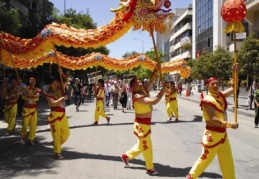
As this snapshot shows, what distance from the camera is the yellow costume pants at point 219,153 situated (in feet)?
18.2

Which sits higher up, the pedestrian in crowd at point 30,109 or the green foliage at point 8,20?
the green foliage at point 8,20

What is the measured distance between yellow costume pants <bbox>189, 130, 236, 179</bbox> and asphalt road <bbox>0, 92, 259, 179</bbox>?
1115mm

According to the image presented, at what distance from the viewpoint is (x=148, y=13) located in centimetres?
750

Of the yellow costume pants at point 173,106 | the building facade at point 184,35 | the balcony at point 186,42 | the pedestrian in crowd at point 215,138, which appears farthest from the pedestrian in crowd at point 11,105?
the balcony at point 186,42

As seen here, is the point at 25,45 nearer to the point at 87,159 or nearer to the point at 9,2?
the point at 87,159

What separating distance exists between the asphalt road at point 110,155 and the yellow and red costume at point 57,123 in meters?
0.41

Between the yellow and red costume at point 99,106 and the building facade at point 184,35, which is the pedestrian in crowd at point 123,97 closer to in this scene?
the yellow and red costume at point 99,106

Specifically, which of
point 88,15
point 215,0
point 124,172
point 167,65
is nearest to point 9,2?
point 167,65

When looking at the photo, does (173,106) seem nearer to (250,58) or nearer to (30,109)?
(30,109)

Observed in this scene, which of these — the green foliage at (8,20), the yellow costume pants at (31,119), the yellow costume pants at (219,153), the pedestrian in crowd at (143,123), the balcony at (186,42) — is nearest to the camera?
the yellow costume pants at (219,153)

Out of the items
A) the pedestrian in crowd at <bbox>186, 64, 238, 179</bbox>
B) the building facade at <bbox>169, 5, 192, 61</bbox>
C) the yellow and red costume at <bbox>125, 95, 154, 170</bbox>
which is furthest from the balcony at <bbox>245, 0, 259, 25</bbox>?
the building facade at <bbox>169, 5, 192, 61</bbox>

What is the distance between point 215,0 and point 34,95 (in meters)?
47.5

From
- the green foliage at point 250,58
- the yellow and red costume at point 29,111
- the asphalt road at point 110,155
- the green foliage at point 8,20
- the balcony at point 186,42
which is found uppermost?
the balcony at point 186,42

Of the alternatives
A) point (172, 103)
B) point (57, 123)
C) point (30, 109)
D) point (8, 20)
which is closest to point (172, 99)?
point (172, 103)
